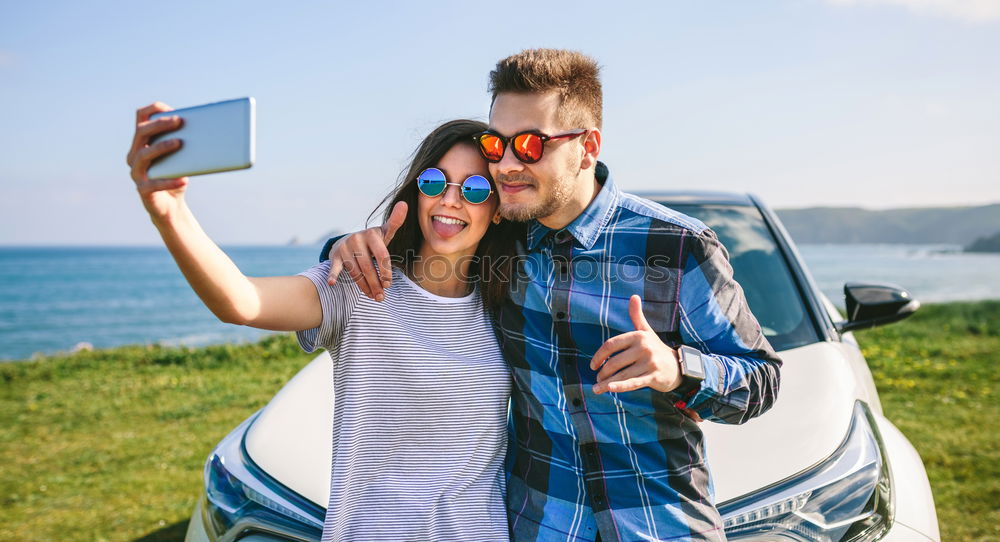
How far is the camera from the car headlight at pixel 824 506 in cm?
170

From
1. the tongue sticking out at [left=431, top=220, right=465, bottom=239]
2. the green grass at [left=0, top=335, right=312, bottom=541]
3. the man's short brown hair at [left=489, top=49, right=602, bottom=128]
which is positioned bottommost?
the green grass at [left=0, top=335, right=312, bottom=541]

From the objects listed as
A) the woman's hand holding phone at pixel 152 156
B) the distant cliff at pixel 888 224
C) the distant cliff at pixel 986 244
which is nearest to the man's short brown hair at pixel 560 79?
the woman's hand holding phone at pixel 152 156

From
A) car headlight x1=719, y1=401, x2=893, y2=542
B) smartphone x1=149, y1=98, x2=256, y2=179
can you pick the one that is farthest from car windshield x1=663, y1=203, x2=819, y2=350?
smartphone x1=149, y1=98, x2=256, y2=179

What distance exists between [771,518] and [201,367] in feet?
24.8

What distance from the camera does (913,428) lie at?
5.06 m

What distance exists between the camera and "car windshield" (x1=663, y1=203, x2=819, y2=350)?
2.66 metres

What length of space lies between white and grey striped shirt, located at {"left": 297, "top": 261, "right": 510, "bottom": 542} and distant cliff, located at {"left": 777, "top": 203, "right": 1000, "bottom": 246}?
91.5 meters

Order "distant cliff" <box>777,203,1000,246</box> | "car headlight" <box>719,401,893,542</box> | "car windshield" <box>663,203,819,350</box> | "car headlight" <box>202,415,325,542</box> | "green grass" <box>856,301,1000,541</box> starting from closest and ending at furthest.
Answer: "car headlight" <box>719,401,893,542</box> < "car headlight" <box>202,415,325,542</box> < "car windshield" <box>663,203,819,350</box> < "green grass" <box>856,301,1000,541</box> < "distant cliff" <box>777,203,1000,246</box>

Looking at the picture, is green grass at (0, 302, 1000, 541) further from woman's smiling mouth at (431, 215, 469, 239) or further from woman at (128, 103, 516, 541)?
woman's smiling mouth at (431, 215, 469, 239)

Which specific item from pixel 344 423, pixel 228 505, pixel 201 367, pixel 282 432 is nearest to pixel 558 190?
pixel 344 423

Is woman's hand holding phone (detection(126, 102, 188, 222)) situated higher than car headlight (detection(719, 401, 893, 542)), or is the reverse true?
woman's hand holding phone (detection(126, 102, 188, 222))

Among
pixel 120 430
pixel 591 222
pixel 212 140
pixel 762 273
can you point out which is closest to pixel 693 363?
pixel 591 222

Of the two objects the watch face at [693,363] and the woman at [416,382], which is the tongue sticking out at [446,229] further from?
the watch face at [693,363]

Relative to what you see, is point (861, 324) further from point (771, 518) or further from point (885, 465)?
point (771, 518)
